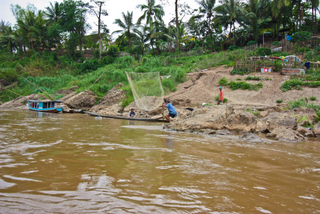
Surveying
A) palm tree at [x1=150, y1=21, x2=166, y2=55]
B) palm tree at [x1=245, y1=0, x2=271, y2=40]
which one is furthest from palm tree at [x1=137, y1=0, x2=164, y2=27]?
palm tree at [x1=245, y1=0, x2=271, y2=40]

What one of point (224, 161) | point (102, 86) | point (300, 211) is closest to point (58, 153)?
point (224, 161)

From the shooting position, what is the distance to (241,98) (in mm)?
12852

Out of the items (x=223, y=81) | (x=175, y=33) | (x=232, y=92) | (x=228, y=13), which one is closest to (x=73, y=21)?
(x=175, y=33)

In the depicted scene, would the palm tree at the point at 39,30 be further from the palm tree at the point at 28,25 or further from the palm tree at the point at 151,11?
the palm tree at the point at 151,11

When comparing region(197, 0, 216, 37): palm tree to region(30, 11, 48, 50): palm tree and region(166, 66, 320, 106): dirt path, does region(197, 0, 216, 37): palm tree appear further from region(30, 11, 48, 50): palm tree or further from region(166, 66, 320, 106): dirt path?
region(30, 11, 48, 50): palm tree

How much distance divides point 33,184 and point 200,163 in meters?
2.01

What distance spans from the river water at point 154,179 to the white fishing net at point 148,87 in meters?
6.02

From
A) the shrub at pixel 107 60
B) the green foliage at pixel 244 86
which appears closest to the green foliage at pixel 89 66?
the shrub at pixel 107 60

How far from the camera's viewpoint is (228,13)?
25.1 m

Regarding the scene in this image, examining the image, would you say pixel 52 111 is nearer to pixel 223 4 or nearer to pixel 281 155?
pixel 281 155

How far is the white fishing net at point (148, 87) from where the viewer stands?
9973mm

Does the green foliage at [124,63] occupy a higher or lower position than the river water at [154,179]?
higher

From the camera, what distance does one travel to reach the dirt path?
39.7ft

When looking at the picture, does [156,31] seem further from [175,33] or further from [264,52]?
[264,52]
